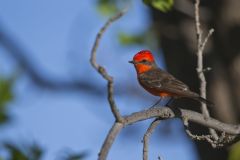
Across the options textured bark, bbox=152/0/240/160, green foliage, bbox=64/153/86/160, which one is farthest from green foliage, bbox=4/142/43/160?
textured bark, bbox=152/0/240/160

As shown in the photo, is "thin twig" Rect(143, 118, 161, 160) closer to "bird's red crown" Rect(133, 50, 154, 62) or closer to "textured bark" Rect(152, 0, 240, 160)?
"bird's red crown" Rect(133, 50, 154, 62)

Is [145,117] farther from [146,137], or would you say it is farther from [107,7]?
[107,7]

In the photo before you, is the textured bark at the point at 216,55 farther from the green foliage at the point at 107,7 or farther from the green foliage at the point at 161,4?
the green foliage at the point at 161,4

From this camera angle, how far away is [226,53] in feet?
28.7

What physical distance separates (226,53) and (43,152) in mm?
4157

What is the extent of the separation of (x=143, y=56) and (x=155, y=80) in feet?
0.91

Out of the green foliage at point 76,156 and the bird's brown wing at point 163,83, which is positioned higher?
the bird's brown wing at point 163,83

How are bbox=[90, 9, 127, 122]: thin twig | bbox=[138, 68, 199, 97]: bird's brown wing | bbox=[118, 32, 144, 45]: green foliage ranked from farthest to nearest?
1. bbox=[118, 32, 144, 45]: green foliage
2. bbox=[138, 68, 199, 97]: bird's brown wing
3. bbox=[90, 9, 127, 122]: thin twig

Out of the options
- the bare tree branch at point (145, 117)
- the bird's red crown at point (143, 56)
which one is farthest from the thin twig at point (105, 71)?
the bird's red crown at point (143, 56)

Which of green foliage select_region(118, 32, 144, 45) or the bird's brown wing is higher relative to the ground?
green foliage select_region(118, 32, 144, 45)

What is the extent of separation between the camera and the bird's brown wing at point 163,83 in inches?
264

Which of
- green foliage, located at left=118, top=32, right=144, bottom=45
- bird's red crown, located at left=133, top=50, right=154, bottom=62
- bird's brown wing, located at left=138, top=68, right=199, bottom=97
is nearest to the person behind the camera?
bird's brown wing, located at left=138, top=68, right=199, bottom=97

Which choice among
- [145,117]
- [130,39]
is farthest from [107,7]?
[145,117]

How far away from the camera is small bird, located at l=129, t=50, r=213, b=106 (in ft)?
22.3
